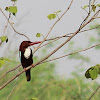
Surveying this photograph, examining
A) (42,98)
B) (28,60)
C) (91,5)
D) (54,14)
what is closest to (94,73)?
(91,5)

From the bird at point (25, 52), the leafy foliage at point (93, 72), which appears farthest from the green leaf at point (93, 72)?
the bird at point (25, 52)

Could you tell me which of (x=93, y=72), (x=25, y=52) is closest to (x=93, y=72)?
(x=93, y=72)

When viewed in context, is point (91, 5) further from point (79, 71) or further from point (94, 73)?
point (79, 71)

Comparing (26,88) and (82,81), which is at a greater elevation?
(26,88)

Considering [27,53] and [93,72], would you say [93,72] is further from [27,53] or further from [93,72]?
[27,53]

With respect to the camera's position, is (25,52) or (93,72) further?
(25,52)

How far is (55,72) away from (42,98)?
5.27 feet

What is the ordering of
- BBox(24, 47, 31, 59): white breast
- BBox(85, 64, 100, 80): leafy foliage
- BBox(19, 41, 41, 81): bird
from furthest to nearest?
BBox(24, 47, 31, 59): white breast → BBox(19, 41, 41, 81): bird → BBox(85, 64, 100, 80): leafy foliage

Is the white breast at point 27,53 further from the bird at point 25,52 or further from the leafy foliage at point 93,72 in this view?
the leafy foliage at point 93,72

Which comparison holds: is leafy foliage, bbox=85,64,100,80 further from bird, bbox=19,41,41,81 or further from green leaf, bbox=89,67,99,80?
bird, bbox=19,41,41,81

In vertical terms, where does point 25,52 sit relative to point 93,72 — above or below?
below

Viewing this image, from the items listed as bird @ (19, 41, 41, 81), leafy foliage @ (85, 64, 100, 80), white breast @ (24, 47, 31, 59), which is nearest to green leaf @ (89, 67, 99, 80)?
leafy foliage @ (85, 64, 100, 80)

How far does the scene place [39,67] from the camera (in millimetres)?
7312

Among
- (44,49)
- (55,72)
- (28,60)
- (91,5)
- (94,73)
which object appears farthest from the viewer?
(44,49)
